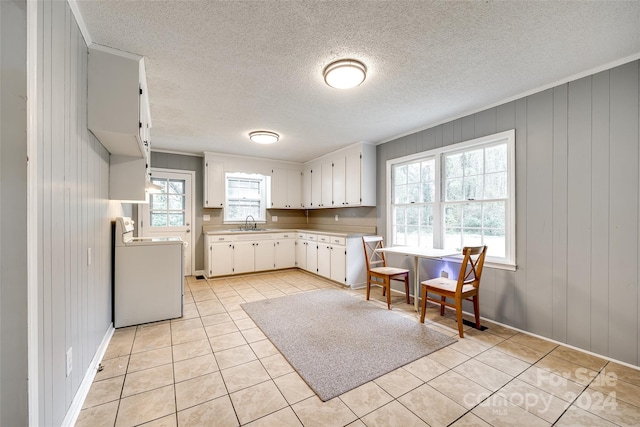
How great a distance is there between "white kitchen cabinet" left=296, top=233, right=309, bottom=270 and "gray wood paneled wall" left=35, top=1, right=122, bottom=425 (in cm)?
377

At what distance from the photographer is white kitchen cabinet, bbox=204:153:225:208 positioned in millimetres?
5332

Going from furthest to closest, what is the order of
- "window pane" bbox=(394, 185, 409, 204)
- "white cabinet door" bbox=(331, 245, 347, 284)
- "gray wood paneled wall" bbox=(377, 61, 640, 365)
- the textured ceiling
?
"white cabinet door" bbox=(331, 245, 347, 284) → "window pane" bbox=(394, 185, 409, 204) → "gray wood paneled wall" bbox=(377, 61, 640, 365) → the textured ceiling

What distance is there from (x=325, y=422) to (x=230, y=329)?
1.63 m

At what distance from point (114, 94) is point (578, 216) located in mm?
4101

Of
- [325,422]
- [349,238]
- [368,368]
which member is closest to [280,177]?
[349,238]

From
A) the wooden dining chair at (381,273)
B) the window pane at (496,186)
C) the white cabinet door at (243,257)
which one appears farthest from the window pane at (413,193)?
the white cabinet door at (243,257)

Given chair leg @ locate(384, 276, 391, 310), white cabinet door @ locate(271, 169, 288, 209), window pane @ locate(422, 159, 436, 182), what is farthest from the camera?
white cabinet door @ locate(271, 169, 288, 209)

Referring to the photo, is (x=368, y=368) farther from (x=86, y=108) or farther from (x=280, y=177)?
(x=280, y=177)

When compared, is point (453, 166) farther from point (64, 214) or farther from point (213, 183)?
point (213, 183)

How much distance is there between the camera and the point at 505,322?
299 centimetres

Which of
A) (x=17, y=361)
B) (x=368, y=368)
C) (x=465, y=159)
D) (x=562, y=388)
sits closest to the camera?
(x=17, y=361)

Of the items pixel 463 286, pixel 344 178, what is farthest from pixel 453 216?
pixel 344 178

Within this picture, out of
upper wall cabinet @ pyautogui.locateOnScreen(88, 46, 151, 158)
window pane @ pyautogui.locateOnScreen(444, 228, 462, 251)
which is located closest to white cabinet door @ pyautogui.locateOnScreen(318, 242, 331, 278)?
window pane @ pyautogui.locateOnScreen(444, 228, 462, 251)

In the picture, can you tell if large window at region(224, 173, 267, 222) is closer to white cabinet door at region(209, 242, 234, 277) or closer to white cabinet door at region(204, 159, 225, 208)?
white cabinet door at region(204, 159, 225, 208)
